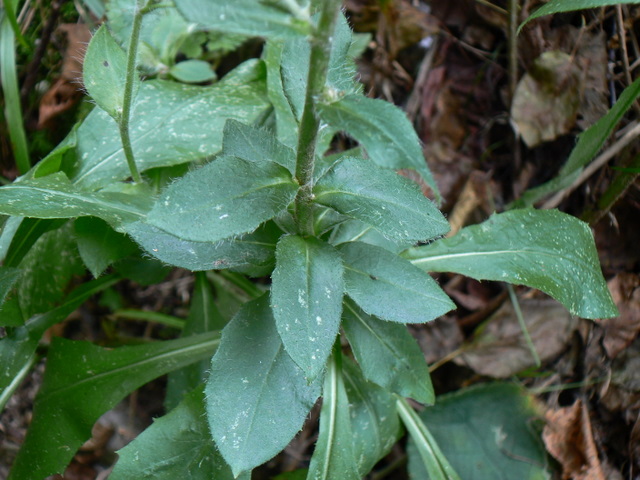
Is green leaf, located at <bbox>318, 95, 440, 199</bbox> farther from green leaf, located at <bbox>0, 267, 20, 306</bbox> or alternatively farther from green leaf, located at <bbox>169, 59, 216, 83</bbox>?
green leaf, located at <bbox>169, 59, 216, 83</bbox>

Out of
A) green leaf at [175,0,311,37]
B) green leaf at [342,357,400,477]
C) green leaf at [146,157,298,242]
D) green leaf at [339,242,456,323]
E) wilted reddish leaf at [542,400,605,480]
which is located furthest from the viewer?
wilted reddish leaf at [542,400,605,480]

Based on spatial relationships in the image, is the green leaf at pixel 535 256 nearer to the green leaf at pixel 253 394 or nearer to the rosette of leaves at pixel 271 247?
the rosette of leaves at pixel 271 247

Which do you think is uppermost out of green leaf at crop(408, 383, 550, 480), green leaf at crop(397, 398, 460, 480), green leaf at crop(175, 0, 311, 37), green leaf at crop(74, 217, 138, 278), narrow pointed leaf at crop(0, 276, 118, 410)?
green leaf at crop(175, 0, 311, 37)

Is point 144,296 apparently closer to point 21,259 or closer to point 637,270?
point 21,259

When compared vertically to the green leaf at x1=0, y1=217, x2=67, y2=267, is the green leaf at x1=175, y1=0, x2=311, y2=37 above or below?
above

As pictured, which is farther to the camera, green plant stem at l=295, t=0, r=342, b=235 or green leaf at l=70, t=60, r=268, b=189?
green leaf at l=70, t=60, r=268, b=189

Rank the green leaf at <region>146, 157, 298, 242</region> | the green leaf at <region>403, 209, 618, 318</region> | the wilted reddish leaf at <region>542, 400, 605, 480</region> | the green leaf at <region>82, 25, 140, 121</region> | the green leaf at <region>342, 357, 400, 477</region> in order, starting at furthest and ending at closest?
the wilted reddish leaf at <region>542, 400, 605, 480</region> → the green leaf at <region>342, 357, 400, 477</region> → the green leaf at <region>403, 209, 618, 318</region> → the green leaf at <region>82, 25, 140, 121</region> → the green leaf at <region>146, 157, 298, 242</region>

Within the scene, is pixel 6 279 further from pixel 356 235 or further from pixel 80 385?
pixel 356 235

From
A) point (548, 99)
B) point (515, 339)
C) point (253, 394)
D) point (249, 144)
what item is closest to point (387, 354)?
point (253, 394)

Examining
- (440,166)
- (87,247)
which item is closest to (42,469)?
(87,247)

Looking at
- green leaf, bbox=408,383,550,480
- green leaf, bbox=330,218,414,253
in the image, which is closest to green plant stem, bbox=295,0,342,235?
green leaf, bbox=330,218,414,253
